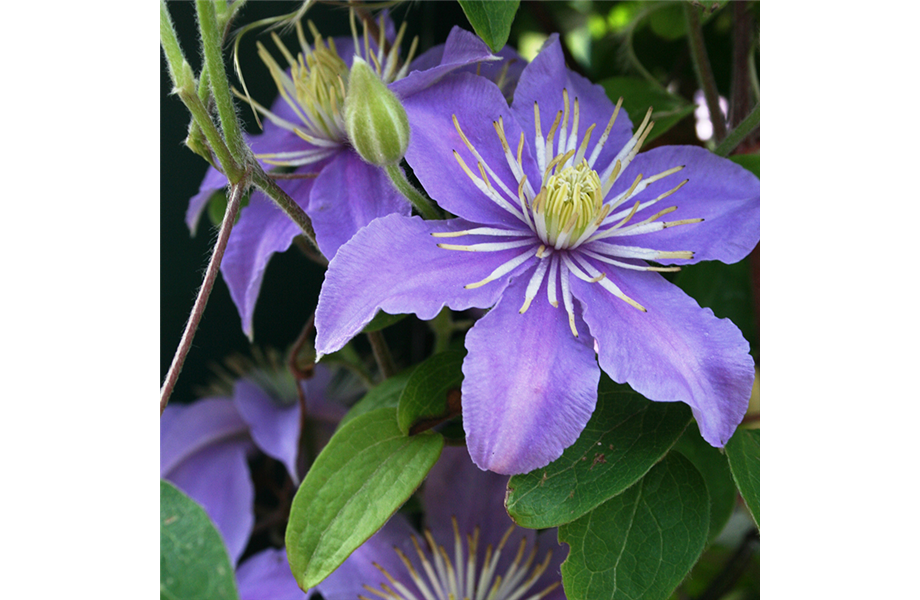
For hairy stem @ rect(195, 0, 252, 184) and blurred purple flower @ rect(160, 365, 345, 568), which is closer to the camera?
hairy stem @ rect(195, 0, 252, 184)

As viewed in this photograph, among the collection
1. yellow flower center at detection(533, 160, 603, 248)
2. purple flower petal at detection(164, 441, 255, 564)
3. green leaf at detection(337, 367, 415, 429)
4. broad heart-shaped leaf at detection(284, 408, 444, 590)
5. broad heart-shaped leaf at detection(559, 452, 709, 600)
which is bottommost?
purple flower petal at detection(164, 441, 255, 564)

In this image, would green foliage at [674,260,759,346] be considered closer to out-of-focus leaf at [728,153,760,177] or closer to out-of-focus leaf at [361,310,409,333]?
out-of-focus leaf at [728,153,760,177]

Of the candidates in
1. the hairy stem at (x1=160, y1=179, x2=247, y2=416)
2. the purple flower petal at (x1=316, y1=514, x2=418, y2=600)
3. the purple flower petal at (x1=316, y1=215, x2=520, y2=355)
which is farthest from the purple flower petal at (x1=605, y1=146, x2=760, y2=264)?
the purple flower petal at (x1=316, y1=514, x2=418, y2=600)

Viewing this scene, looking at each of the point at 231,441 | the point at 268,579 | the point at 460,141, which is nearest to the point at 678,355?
the point at 460,141

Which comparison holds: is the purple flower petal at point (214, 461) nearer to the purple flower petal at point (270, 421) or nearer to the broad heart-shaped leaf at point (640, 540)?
the purple flower petal at point (270, 421)

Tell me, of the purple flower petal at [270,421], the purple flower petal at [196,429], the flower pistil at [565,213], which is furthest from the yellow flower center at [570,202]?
the purple flower petal at [196,429]
